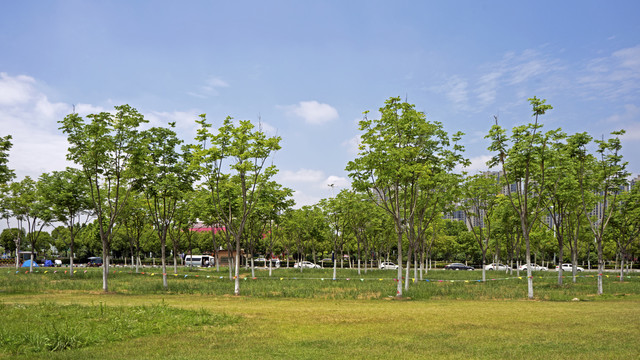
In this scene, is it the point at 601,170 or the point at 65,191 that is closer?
the point at 601,170

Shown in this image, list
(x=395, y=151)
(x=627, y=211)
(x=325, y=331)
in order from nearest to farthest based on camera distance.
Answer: (x=325, y=331)
(x=395, y=151)
(x=627, y=211)

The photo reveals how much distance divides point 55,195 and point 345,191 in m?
24.8

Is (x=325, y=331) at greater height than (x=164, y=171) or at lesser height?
lesser

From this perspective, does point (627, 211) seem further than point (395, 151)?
Yes

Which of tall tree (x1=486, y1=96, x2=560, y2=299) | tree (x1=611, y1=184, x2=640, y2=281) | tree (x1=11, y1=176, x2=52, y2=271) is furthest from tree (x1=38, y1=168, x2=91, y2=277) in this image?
tree (x1=611, y1=184, x2=640, y2=281)

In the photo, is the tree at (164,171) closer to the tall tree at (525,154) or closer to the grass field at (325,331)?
the grass field at (325,331)

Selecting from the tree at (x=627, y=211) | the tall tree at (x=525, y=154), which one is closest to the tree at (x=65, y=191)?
the tall tree at (x=525, y=154)

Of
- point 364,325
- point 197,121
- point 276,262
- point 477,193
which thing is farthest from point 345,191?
point 276,262

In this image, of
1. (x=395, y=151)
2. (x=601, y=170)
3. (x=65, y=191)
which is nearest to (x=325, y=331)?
(x=395, y=151)

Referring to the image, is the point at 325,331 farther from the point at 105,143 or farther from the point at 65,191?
the point at 65,191

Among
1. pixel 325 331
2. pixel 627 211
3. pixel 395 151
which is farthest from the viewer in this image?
pixel 627 211

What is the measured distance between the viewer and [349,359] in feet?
33.7

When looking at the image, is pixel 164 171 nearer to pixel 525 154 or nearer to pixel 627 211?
pixel 525 154

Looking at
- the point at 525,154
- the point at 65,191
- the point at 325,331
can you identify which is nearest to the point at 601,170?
the point at 525,154
